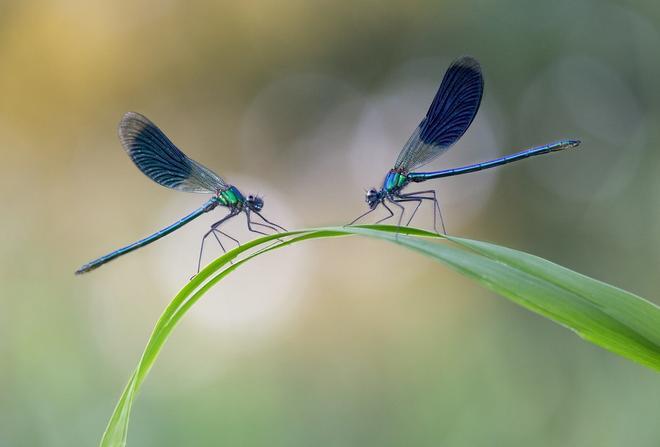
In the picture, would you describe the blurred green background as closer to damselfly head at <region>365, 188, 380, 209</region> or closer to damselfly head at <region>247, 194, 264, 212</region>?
damselfly head at <region>247, 194, 264, 212</region>

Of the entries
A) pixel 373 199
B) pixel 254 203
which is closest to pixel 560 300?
pixel 373 199

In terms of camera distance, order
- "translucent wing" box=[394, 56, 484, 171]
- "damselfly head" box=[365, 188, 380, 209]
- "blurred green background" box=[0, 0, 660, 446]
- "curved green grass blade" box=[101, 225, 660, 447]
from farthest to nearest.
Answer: "blurred green background" box=[0, 0, 660, 446] < "damselfly head" box=[365, 188, 380, 209] < "translucent wing" box=[394, 56, 484, 171] < "curved green grass blade" box=[101, 225, 660, 447]

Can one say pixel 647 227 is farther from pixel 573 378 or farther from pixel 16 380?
pixel 16 380

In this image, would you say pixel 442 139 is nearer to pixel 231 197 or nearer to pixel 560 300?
pixel 231 197

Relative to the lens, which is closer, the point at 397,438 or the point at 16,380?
→ the point at 16,380

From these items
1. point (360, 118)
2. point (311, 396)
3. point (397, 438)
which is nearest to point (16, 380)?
point (311, 396)

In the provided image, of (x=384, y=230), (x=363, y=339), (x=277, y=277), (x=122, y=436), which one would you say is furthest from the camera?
(x=277, y=277)

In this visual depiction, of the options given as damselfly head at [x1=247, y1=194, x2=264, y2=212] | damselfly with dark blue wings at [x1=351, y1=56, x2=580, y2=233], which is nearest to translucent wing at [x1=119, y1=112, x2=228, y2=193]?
damselfly head at [x1=247, y1=194, x2=264, y2=212]
